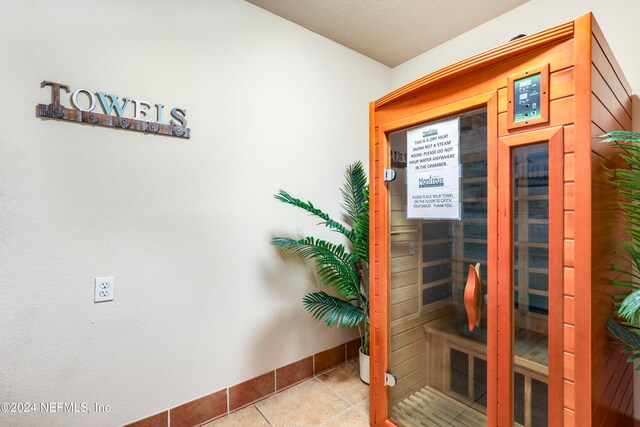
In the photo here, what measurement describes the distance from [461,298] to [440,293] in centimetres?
11

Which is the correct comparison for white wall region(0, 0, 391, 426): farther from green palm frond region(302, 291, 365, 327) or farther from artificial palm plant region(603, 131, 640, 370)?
artificial palm plant region(603, 131, 640, 370)

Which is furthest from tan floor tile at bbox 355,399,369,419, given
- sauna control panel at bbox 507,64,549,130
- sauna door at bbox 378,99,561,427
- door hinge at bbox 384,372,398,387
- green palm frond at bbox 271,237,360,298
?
sauna control panel at bbox 507,64,549,130

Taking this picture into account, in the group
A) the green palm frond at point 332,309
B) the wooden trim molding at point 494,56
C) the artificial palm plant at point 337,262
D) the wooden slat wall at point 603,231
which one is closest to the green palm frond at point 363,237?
the artificial palm plant at point 337,262

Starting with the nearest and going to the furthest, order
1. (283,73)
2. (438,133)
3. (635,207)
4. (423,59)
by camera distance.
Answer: (635,207) → (438,133) → (283,73) → (423,59)

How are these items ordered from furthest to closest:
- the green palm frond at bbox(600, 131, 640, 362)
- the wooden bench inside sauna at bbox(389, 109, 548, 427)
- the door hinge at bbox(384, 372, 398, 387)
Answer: the door hinge at bbox(384, 372, 398, 387) < the wooden bench inside sauna at bbox(389, 109, 548, 427) < the green palm frond at bbox(600, 131, 640, 362)

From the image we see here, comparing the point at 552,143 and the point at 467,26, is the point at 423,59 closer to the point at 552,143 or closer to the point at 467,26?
the point at 467,26

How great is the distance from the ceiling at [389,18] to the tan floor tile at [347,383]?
2.57m

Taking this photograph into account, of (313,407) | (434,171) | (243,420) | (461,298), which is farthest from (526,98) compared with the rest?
(243,420)

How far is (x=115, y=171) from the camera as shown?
1.45m

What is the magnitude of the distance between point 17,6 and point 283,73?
131cm

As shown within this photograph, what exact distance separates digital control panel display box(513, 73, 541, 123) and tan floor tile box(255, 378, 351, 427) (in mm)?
1815

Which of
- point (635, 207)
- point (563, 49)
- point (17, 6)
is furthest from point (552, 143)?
point (17, 6)

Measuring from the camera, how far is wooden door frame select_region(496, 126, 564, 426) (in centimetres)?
94

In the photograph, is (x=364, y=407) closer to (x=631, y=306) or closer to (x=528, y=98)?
(x=631, y=306)
